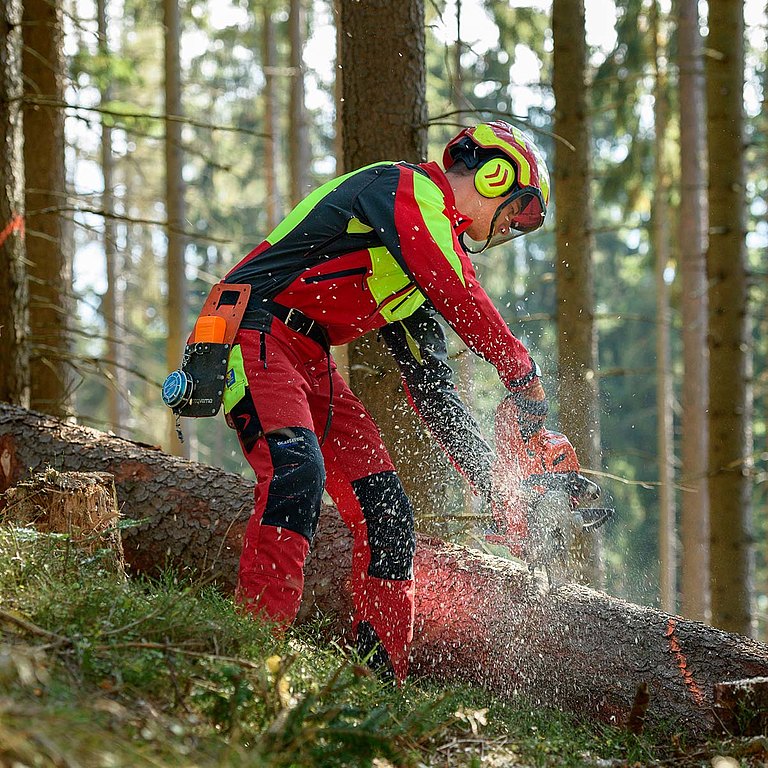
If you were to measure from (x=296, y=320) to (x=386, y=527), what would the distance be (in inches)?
38.7

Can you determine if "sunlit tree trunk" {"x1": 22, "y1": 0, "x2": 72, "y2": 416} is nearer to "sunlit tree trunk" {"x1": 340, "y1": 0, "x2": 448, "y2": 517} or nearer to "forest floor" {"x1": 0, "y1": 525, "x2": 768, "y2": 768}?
"sunlit tree trunk" {"x1": 340, "y1": 0, "x2": 448, "y2": 517}

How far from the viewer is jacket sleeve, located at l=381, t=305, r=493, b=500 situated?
165 inches

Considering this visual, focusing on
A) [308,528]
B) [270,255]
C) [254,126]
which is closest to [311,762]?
[308,528]

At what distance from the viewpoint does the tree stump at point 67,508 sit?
13.1ft

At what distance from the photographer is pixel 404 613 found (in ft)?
13.0

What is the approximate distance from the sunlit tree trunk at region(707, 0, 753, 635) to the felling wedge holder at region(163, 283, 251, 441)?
564 centimetres

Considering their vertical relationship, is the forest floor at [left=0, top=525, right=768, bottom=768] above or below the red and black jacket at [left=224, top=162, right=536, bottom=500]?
below

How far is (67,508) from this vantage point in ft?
13.1

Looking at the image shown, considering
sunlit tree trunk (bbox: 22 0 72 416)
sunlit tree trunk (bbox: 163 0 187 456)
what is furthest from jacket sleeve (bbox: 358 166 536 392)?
sunlit tree trunk (bbox: 163 0 187 456)

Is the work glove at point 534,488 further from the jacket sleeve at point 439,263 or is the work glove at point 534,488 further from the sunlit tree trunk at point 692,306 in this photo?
the sunlit tree trunk at point 692,306

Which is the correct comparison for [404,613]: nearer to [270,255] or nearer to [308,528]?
[308,528]

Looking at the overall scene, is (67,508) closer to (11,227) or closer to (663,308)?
(11,227)

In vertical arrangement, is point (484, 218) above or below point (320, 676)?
above

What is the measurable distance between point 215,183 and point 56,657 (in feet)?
81.8
